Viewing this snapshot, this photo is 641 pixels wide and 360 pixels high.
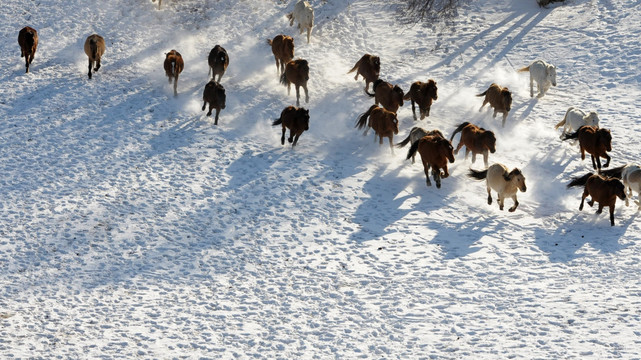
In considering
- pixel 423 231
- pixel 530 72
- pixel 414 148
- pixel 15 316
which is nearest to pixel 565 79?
pixel 530 72

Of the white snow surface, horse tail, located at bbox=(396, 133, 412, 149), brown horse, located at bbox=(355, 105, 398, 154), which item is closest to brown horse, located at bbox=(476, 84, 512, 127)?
the white snow surface

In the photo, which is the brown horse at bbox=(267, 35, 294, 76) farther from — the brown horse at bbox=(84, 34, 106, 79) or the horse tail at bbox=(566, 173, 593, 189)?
the horse tail at bbox=(566, 173, 593, 189)

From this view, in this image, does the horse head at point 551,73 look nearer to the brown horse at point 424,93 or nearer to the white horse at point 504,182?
the brown horse at point 424,93

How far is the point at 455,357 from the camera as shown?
37.6 feet

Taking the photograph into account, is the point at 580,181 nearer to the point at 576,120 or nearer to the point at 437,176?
the point at 576,120

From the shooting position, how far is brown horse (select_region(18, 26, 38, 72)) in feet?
66.5

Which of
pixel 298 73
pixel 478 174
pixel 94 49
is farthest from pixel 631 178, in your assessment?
pixel 94 49

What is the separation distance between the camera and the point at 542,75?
67.2 feet

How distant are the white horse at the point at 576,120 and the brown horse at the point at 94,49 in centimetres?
1231

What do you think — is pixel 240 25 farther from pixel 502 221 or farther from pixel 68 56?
pixel 502 221

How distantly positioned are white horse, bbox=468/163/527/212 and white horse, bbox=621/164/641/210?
2.28 m

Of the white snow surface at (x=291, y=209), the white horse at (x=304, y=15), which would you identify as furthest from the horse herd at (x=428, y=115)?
the white horse at (x=304, y=15)

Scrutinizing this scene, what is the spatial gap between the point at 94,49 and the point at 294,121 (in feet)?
21.1

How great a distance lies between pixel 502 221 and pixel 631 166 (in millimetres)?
3104
